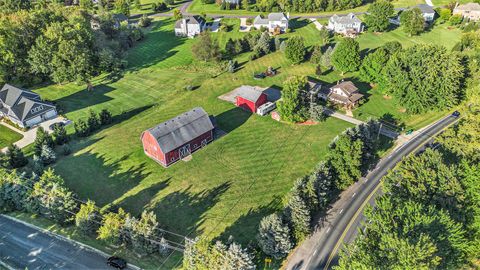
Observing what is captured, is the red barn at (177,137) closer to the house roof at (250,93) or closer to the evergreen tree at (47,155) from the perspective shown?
the house roof at (250,93)

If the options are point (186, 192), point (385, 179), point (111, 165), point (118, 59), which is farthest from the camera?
point (118, 59)

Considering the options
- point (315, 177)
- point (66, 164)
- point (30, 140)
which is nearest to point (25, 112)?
point (30, 140)

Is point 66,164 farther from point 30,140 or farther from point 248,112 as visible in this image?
point 248,112

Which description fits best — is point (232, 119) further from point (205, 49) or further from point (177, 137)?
point (205, 49)

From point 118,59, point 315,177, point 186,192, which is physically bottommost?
point 186,192

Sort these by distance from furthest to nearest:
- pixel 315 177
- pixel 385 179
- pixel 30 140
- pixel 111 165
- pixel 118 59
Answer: pixel 118 59 < pixel 30 140 < pixel 111 165 < pixel 315 177 < pixel 385 179

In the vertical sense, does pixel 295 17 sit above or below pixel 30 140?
above

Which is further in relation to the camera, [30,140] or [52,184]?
[30,140]

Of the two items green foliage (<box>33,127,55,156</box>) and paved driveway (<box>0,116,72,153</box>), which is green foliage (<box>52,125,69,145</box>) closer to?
green foliage (<box>33,127,55,156</box>)
